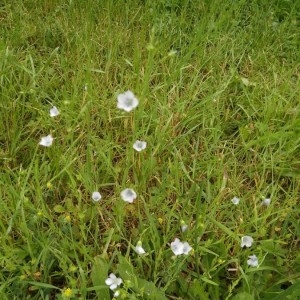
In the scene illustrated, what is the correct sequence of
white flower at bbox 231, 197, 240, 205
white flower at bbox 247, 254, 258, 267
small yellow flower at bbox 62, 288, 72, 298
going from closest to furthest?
1. small yellow flower at bbox 62, 288, 72, 298
2. white flower at bbox 247, 254, 258, 267
3. white flower at bbox 231, 197, 240, 205

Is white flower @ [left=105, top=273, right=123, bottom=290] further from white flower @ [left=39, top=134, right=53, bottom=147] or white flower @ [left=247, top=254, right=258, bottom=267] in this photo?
white flower @ [left=39, top=134, right=53, bottom=147]

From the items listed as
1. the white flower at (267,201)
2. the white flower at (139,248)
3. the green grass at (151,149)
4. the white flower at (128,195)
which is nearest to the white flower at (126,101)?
the green grass at (151,149)

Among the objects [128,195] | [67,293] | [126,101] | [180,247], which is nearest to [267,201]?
[180,247]

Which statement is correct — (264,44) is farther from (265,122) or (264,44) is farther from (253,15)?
(265,122)

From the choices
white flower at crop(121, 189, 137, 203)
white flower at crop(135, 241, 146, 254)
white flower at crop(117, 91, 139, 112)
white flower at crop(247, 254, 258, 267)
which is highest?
white flower at crop(117, 91, 139, 112)

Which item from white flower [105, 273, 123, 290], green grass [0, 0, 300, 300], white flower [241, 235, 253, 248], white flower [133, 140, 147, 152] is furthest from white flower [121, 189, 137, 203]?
white flower [241, 235, 253, 248]

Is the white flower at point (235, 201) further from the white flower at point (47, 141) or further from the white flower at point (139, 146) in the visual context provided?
the white flower at point (47, 141)

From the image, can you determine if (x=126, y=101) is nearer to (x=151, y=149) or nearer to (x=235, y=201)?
(x=151, y=149)
